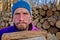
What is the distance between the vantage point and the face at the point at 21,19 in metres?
0.66

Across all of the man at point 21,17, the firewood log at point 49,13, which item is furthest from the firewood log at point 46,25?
the man at point 21,17

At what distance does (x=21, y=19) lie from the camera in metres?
0.65

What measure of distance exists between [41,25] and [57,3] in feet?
1.61

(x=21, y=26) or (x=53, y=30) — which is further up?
(x=21, y=26)

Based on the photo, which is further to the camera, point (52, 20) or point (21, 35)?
point (52, 20)

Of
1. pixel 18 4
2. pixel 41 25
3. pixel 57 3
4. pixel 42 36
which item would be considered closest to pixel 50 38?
pixel 41 25

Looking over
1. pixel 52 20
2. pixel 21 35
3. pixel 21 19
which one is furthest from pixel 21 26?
pixel 52 20

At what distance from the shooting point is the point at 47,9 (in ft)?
Answer: 9.74

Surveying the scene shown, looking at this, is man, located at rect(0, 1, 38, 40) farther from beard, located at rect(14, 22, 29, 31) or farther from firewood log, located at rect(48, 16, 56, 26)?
firewood log, located at rect(48, 16, 56, 26)

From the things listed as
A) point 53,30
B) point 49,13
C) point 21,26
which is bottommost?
point 53,30

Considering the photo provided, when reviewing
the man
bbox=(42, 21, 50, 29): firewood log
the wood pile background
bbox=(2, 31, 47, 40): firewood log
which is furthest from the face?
bbox=(42, 21, 50, 29): firewood log

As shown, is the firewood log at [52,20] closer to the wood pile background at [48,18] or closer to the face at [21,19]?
the wood pile background at [48,18]

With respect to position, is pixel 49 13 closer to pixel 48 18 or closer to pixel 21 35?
pixel 48 18

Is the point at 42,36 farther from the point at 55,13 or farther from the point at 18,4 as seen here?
the point at 55,13
